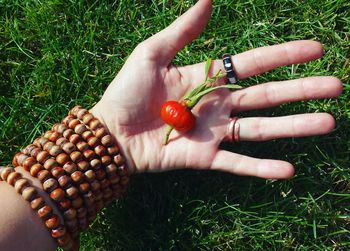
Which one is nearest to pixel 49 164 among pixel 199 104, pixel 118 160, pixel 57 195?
pixel 57 195

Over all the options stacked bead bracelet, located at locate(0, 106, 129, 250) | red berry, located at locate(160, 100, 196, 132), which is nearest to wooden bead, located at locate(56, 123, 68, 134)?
stacked bead bracelet, located at locate(0, 106, 129, 250)

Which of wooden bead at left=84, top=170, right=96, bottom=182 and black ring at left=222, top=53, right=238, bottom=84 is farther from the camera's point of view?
black ring at left=222, top=53, right=238, bottom=84

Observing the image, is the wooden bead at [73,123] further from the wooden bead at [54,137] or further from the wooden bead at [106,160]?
the wooden bead at [106,160]

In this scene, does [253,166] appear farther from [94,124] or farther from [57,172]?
[57,172]


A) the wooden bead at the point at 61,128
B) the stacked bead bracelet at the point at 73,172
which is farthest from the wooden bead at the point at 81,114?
the wooden bead at the point at 61,128

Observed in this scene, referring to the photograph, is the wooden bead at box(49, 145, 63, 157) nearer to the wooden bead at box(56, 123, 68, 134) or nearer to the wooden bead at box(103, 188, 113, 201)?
the wooden bead at box(56, 123, 68, 134)

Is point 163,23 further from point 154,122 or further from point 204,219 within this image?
point 204,219
